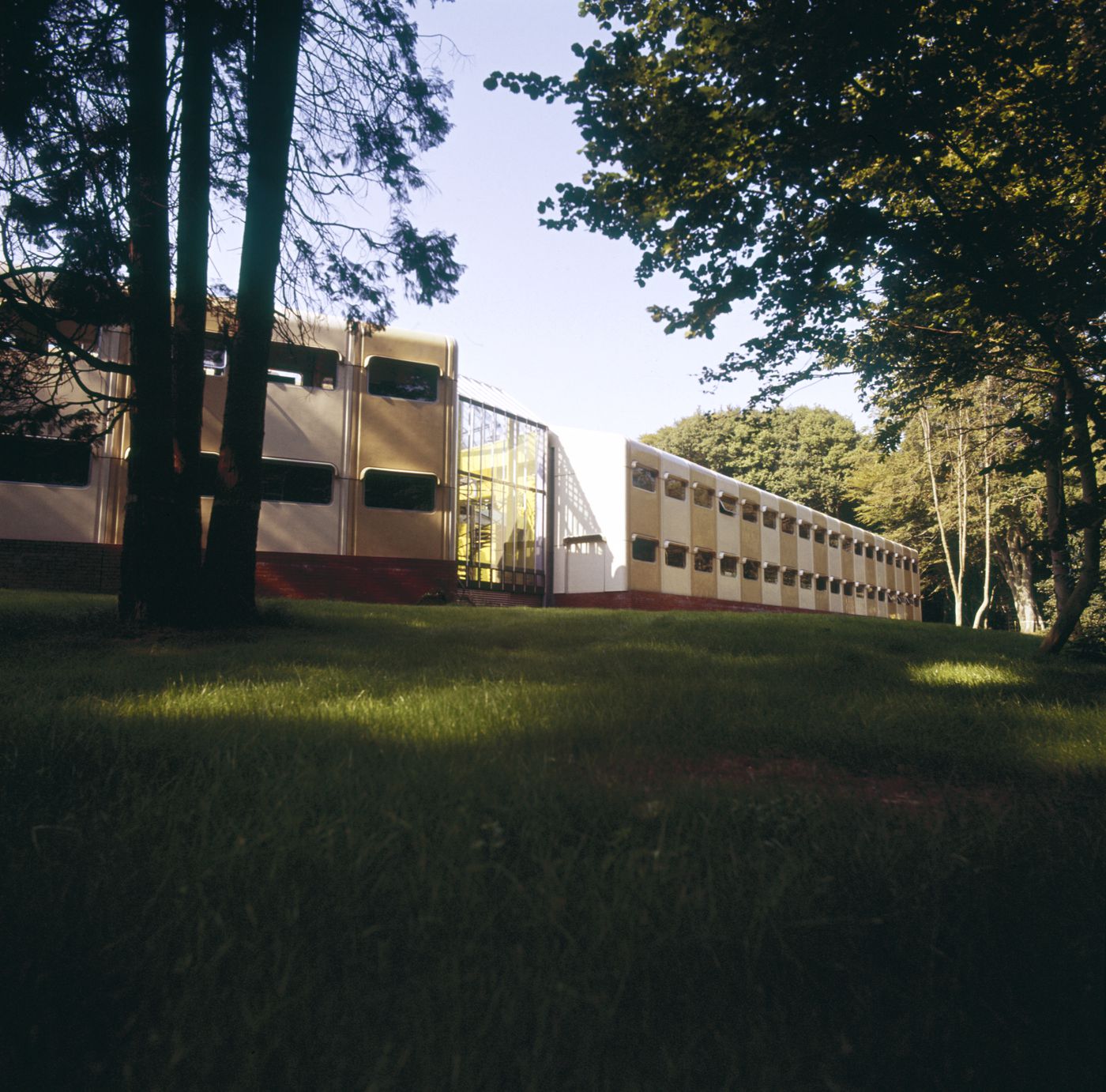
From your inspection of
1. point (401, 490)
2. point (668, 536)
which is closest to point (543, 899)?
point (401, 490)

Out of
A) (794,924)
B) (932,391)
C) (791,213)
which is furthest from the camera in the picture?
(932,391)

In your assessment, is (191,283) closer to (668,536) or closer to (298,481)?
(298,481)

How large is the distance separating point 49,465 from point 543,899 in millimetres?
18557

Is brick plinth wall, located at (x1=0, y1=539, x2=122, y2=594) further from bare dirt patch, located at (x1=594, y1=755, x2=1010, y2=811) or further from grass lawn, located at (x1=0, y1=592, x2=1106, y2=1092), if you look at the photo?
bare dirt patch, located at (x1=594, y1=755, x2=1010, y2=811)

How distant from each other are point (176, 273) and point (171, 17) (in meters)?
2.79

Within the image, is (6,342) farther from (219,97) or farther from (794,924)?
(794,924)

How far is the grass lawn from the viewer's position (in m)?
1.68

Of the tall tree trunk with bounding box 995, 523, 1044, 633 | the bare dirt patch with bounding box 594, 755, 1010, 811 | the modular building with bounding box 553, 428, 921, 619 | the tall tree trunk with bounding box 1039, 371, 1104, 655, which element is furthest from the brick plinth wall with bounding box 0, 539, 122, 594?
the tall tree trunk with bounding box 995, 523, 1044, 633

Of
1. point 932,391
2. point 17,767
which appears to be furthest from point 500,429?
point 17,767

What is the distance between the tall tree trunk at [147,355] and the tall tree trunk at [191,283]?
253mm

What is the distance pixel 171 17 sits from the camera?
899cm

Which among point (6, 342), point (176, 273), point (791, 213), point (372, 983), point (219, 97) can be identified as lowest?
point (372, 983)

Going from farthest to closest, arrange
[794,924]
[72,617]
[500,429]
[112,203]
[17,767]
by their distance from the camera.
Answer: [500,429] < [72,617] < [112,203] < [17,767] < [794,924]

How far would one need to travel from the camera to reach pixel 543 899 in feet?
7.39
